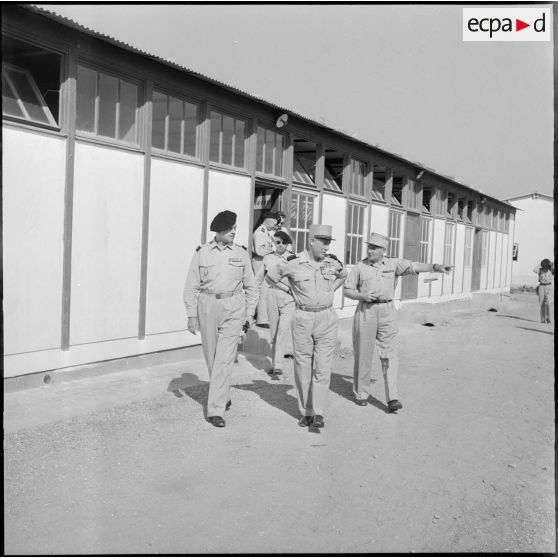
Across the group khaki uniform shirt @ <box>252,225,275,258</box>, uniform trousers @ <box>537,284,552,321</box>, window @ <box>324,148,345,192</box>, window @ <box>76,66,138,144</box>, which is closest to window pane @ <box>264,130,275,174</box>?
khaki uniform shirt @ <box>252,225,275,258</box>

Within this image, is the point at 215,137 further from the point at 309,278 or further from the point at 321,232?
the point at 309,278

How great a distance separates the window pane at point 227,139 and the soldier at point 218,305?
403 centimetres

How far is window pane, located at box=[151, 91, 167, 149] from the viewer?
28.3ft

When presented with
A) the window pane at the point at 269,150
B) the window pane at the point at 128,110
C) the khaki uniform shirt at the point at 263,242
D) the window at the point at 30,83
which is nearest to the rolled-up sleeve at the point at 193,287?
the window at the point at 30,83

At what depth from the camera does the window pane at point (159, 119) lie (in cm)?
862

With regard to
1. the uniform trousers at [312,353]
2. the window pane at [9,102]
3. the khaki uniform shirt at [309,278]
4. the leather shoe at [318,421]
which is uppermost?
the window pane at [9,102]

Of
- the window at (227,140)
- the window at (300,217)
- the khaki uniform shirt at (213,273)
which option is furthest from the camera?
the window at (300,217)

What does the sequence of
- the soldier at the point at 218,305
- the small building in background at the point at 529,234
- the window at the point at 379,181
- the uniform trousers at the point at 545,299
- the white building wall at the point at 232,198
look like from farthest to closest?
the small building in background at the point at 529,234, the uniform trousers at the point at 545,299, the window at the point at 379,181, the white building wall at the point at 232,198, the soldier at the point at 218,305

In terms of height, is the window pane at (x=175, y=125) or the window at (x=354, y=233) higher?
the window pane at (x=175, y=125)

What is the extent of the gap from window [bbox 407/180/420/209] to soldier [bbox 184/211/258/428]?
13.0 m

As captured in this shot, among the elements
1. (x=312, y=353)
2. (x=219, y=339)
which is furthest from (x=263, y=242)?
(x=312, y=353)

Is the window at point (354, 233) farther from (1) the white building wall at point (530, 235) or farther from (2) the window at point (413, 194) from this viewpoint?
(1) the white building wall at point (530, 235)

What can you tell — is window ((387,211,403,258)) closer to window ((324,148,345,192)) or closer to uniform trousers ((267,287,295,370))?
window ((324,148,345,192))

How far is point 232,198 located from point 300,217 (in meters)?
2.98
